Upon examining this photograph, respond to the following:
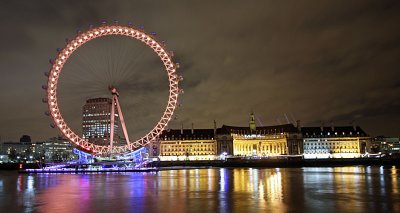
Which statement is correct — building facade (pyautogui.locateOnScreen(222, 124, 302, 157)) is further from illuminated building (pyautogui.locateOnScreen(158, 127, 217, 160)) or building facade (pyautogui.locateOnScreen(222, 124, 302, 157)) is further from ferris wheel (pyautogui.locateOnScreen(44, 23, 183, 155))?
ferris wheel (pyautogui.locateOnScreen(44, 23, 183, 155))

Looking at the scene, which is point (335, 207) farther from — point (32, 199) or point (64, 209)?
point (32, 199)

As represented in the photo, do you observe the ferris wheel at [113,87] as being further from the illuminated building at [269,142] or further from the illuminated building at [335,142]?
the illuminated building at [335,142]

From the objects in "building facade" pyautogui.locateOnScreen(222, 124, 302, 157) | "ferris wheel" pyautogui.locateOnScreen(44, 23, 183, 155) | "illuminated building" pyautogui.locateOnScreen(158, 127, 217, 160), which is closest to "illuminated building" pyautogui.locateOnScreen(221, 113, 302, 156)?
"building facade" pyautogui.locateOnScreen(222, 124, 302, 157)

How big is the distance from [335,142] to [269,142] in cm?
2270

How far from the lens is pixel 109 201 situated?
2488 centimetres

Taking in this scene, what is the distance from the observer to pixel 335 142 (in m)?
155

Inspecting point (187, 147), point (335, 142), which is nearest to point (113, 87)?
point (187, 147)

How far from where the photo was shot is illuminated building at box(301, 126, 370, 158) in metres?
154

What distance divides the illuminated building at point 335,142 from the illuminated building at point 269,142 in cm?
621

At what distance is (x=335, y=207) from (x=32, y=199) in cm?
1713

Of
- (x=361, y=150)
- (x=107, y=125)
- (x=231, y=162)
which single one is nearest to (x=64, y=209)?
(x=231, y=162)

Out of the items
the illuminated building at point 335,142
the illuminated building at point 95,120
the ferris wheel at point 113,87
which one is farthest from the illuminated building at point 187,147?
the ferris wheel at point 113,87

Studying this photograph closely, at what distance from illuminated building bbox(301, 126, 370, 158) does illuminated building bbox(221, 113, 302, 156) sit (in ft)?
20.4

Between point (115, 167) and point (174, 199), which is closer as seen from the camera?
point (174, 199)
